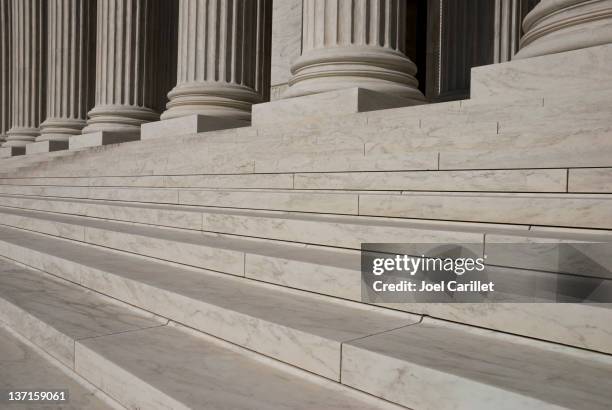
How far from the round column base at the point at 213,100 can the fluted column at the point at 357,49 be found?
562cm

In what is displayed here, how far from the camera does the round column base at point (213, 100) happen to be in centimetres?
1845

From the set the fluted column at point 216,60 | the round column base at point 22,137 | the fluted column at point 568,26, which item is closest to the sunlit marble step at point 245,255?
the fluted column at point 568,26

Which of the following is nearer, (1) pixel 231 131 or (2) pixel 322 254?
(2) pixel 322 254

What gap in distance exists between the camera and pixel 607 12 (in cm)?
862

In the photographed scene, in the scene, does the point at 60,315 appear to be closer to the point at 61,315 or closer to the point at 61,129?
the point at 61,315

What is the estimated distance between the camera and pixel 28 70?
3422 centimetres

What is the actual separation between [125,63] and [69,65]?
7292 mm

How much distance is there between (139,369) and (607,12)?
9349 millimetres

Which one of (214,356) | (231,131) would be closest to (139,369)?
(214,356)

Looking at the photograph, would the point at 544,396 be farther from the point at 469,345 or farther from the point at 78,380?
the point at 78,380

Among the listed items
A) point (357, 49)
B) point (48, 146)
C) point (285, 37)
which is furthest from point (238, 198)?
point (48, 146)

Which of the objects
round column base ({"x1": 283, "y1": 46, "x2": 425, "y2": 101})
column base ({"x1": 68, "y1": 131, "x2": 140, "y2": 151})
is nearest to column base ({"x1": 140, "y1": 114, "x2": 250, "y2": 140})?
column base ({"x1": 68, "y1": 131, "x2": 140, "y2": 151})

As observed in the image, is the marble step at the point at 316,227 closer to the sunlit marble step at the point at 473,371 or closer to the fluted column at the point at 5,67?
the sunlit marble step at the point at 473,371

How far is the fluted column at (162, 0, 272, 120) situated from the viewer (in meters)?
18.5
